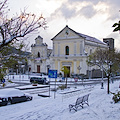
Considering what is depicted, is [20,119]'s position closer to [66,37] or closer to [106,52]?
[106,52]

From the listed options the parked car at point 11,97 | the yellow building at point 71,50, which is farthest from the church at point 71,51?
the parked car at point 11,97

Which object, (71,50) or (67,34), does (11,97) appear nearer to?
(71,50)

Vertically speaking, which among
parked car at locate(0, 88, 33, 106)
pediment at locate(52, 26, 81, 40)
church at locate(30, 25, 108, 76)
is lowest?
parked car at locate(0, 88, 33, 106)

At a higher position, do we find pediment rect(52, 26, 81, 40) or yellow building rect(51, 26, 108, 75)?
pediment rect(52, 26, 81, 40)

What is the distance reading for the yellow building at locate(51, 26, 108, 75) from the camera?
43.4 m

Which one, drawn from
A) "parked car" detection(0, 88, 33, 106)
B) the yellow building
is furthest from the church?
"parked car" detection(0, 88, 33, 106)

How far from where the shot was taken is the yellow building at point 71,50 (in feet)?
142

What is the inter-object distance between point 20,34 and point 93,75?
128 feet

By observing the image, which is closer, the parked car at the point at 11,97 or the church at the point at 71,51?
the parked car at the point at 11,97

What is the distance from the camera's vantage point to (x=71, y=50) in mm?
45156

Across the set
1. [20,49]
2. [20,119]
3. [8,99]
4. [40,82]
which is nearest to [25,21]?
[20,49]

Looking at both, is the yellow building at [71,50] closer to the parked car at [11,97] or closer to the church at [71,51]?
the church at [71,51]

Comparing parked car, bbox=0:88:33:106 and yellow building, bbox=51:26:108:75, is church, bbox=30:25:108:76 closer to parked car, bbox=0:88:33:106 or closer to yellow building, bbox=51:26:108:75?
yellow building, bbox=51:26:108:75

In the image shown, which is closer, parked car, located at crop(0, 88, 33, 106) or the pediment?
parked car, located at crop(0, 88, 33, 106)
